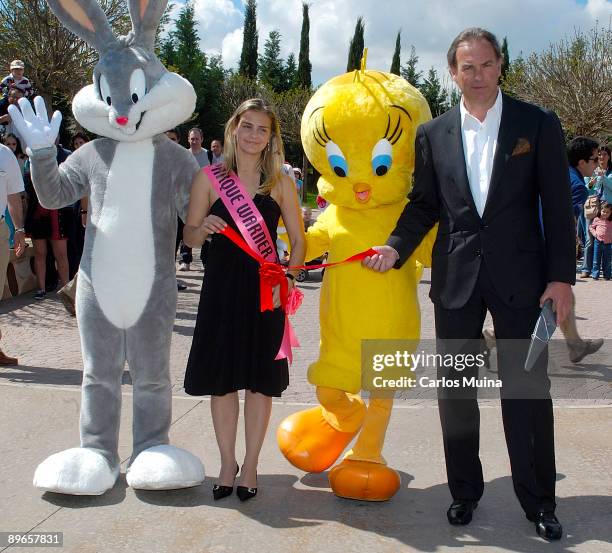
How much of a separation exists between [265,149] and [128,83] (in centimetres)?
74

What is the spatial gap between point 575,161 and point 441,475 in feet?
11.2

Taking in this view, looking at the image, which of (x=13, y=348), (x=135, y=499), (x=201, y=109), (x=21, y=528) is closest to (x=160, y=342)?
(x=135, y=499)

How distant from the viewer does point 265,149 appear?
148 inches

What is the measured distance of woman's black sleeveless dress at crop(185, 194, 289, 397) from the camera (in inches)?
141

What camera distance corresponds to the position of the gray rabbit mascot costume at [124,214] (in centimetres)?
370

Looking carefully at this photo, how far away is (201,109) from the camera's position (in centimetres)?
3444

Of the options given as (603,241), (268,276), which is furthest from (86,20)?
(603,241)

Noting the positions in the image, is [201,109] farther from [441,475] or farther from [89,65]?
[441,475]

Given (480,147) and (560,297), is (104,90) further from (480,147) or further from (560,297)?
(560,297)

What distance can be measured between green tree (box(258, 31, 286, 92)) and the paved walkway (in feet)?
149

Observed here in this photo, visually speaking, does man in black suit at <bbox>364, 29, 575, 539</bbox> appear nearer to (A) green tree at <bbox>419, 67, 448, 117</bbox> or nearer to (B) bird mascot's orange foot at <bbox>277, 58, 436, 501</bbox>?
(B) bird mascot's orange foot at <bbox>277, 58, 436, 501</bbox>

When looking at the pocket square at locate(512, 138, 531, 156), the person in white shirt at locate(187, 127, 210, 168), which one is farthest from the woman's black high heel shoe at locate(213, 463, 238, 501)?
the person in white shirt at locate(187, 127, 210, 168)

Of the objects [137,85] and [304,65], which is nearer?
[137,85]

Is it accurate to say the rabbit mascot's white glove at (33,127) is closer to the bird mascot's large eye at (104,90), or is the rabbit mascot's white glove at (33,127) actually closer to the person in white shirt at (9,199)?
the bird mascot's large eye at (104,90)
